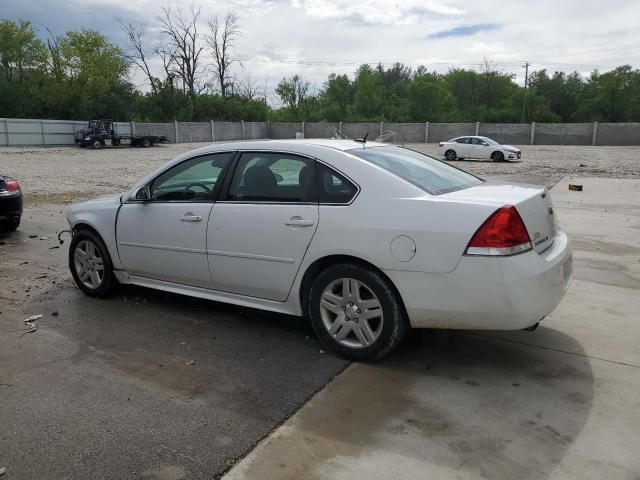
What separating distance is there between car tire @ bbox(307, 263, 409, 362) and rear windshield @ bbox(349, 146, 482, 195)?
76cm

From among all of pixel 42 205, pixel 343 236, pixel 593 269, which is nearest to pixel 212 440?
pixel 343 236

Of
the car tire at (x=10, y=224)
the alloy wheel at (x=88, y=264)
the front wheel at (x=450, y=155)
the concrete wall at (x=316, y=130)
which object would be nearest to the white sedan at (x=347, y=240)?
the alloy wheel at (x=88, y=264)

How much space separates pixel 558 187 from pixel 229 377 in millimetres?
14816

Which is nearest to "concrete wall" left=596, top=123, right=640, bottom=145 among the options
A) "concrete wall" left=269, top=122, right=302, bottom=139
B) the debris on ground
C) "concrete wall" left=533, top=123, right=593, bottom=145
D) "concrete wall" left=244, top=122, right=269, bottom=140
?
"concrete wall" left=533, top=123, right=593, bottom=145

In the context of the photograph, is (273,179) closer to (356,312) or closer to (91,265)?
(356,312)

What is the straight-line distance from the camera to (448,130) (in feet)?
172

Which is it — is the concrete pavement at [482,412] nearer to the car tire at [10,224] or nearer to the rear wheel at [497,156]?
the car tire at [10,224]

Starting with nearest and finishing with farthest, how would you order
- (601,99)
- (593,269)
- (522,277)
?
(522,277), (593,269), (601,99)

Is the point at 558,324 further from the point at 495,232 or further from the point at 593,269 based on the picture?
the point at 593,269

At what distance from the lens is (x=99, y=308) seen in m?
5.20

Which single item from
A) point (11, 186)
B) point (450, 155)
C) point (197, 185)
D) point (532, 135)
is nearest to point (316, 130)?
point (532, 135)

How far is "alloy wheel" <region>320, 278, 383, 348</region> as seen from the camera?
3.80 metres

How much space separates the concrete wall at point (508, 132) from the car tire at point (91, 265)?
49.0m

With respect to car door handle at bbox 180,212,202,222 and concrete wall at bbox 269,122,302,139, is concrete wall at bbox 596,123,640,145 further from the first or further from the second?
car door handle at bbox 180,212,202,222
